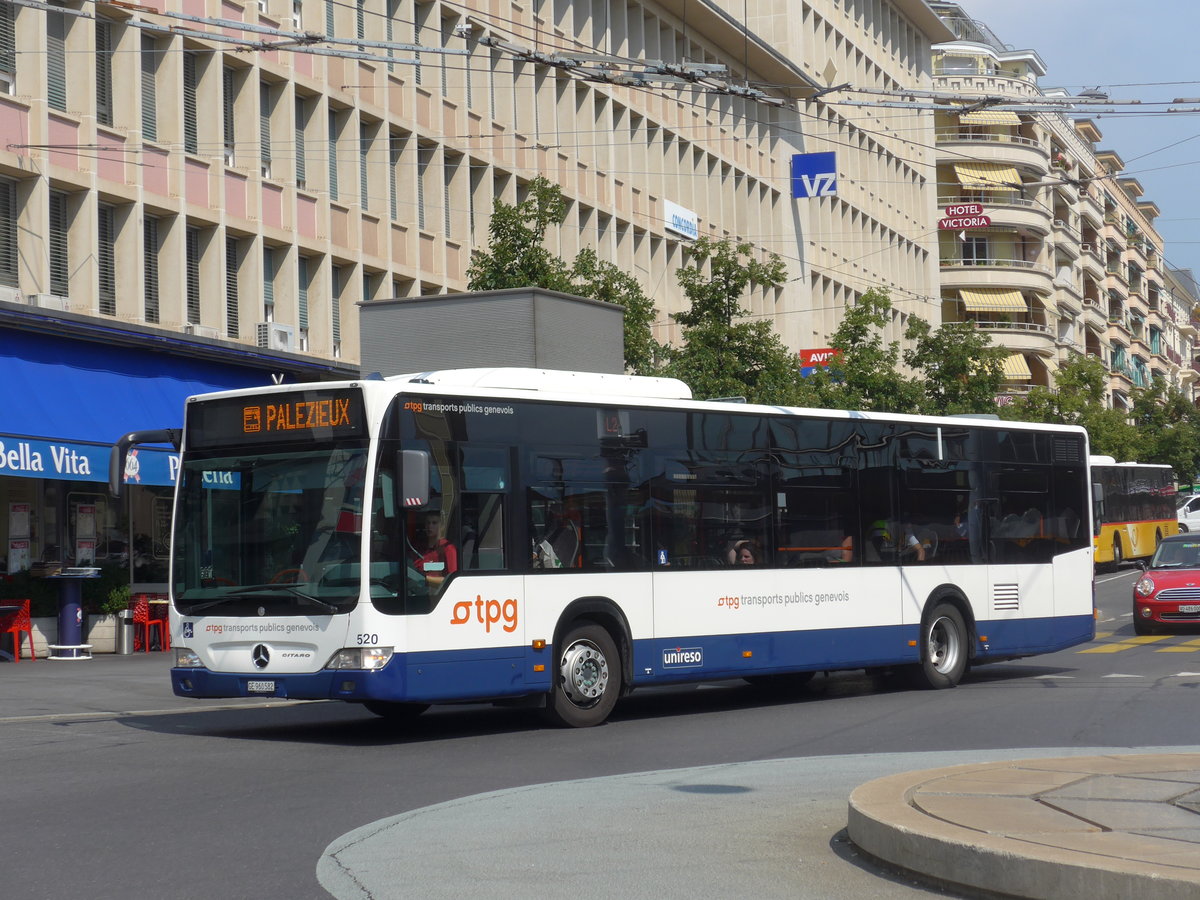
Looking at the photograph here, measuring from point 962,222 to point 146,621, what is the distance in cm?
5731

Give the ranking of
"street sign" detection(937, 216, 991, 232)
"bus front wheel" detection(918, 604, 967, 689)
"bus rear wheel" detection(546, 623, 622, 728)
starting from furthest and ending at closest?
"street sign" detection(937, 216, 991, 232) < "bus front wheel" detection(918, 604, 967, 689) < "bus rear wheel" detection(546, 623, 622, 728)

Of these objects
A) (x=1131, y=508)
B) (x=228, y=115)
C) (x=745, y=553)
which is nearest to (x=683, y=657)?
(x=745, y=553)

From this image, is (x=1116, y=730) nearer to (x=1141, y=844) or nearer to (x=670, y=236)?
(x=1141, y=844)

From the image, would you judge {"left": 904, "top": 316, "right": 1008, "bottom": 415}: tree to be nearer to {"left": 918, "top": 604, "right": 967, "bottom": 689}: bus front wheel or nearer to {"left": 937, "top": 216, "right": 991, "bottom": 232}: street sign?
{"left": 918, "top": 604, "right": 967, "bottom": 689}: bus front wheel

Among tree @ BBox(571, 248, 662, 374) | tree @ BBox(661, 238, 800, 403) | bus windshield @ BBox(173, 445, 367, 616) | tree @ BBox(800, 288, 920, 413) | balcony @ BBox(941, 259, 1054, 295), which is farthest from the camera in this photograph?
balcony @ BBox(941, 259, 1054, 295)

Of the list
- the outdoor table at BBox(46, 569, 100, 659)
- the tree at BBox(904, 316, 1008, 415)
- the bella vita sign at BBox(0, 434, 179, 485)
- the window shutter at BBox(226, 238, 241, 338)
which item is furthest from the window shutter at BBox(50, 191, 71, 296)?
the tree at BBox(904, 316, 1008, 415)

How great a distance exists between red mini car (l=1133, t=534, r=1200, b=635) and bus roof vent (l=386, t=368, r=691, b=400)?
45.3 feet

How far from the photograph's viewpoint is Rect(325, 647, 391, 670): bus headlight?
12.9m

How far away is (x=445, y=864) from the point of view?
26.1 feet

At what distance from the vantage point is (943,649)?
18.7m

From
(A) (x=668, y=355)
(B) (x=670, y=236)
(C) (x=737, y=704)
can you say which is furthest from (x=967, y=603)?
(B) (x=670, y=236)

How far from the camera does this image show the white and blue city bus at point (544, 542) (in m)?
13.2

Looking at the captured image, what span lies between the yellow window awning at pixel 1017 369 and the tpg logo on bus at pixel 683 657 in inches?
2870

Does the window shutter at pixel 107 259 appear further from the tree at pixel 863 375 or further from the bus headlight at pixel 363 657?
the tree at pixel 863 375
